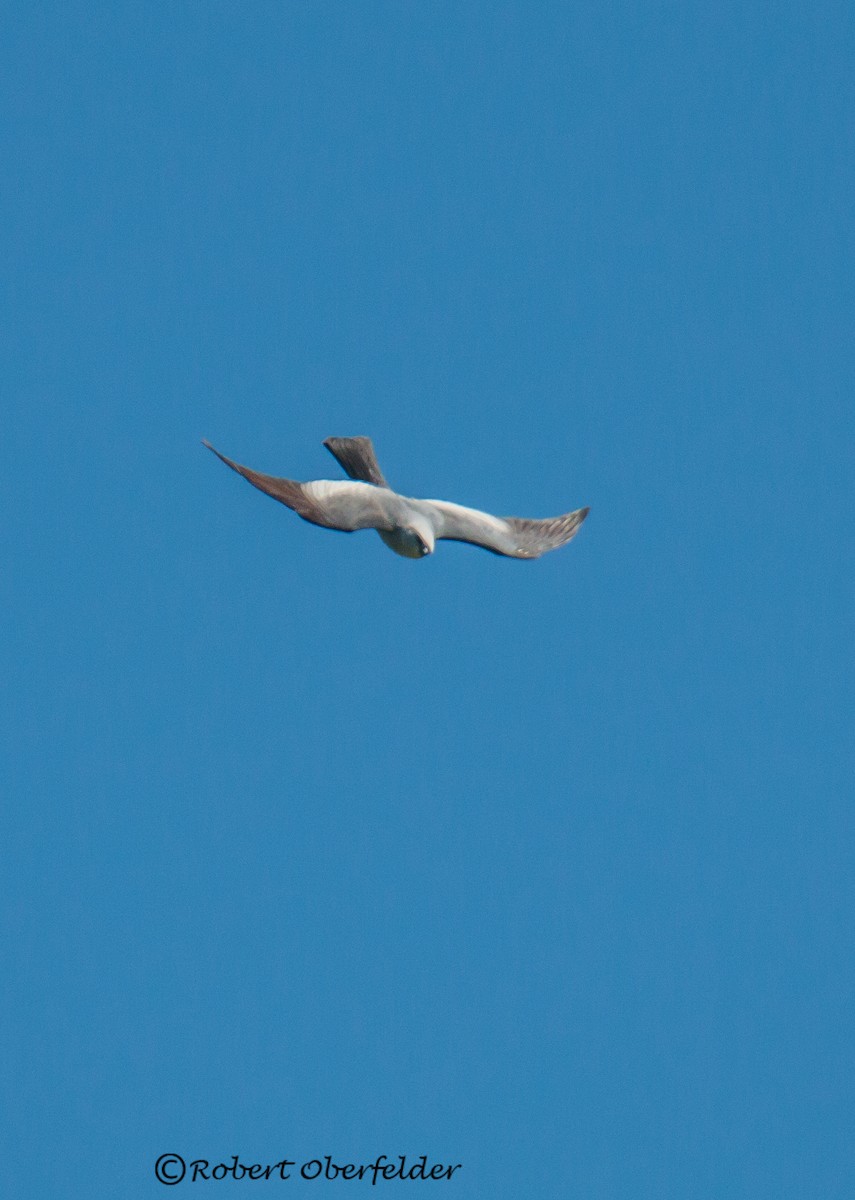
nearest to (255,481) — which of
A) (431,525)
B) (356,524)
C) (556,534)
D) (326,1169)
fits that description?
(356,524)

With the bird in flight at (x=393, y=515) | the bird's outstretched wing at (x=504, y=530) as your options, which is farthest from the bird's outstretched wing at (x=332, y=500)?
the bird's outstretched wing at (x=504, y=530)

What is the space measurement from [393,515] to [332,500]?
920mm

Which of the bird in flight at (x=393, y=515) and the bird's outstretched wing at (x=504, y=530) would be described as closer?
the bird in flight at (x=393, y=515)

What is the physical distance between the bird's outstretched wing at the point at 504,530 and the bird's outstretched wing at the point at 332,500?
1.09 meters

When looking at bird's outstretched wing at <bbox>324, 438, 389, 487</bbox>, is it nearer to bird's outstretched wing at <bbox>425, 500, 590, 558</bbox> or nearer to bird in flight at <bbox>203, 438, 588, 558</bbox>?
bird in flight at <bbox>203, 438, 588, 558</bbox>

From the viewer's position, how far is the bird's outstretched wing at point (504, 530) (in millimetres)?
19328

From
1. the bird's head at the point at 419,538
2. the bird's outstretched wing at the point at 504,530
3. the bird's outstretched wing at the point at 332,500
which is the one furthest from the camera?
the bird's outstretched wing at the point at 504,530

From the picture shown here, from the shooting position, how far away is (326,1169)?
20.0 meters

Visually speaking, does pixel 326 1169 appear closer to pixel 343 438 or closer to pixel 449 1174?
pixel 449 1174

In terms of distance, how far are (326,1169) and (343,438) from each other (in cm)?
707

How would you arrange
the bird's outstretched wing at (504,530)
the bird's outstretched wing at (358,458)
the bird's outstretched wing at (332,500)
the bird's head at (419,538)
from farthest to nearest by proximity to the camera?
the bird's outstretched wing at (504,530), the bird's outstretched wing at (358,458), the bird's head at (419,538), the bird's outstretched wing at (332,500)

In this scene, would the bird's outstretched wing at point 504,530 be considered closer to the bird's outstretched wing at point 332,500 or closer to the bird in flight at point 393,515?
the bird in flight at point 393,515

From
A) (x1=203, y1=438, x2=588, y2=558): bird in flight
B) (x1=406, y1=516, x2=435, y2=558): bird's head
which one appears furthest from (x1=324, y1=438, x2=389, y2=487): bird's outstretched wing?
(x1=406, y1=516, x2=435, y2=558): bird's head

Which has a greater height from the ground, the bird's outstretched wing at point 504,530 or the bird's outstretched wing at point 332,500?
the bird's outstretched wing at point 504,530
